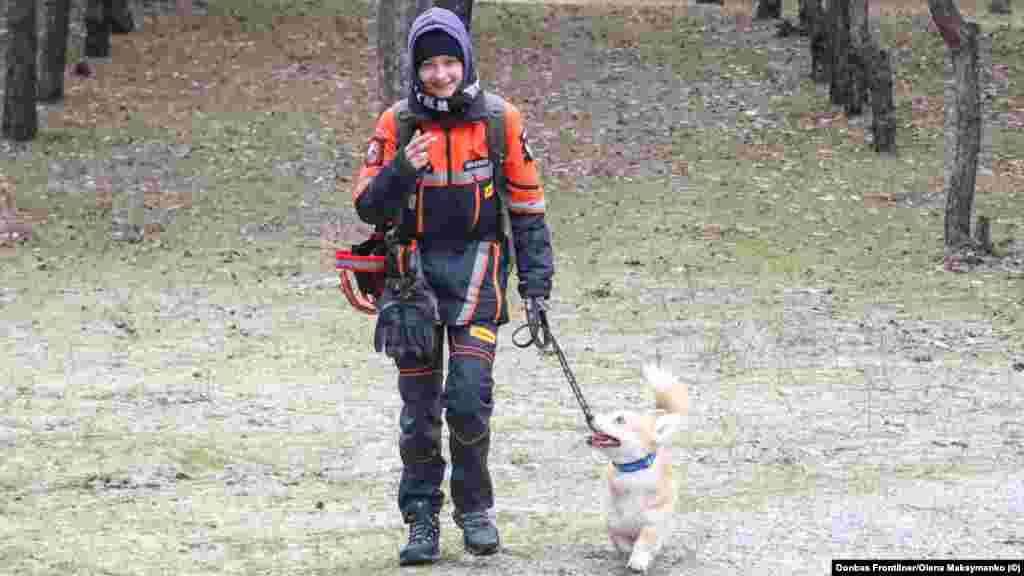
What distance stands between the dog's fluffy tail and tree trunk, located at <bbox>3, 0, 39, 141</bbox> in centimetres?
1650

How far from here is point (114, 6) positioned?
1147 inches

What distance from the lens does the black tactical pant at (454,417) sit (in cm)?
609

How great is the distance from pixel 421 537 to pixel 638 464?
35.7 inches

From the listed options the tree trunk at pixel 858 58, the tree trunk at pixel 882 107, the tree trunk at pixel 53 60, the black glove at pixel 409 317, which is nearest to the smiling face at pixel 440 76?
the black glove at pixel 409 317

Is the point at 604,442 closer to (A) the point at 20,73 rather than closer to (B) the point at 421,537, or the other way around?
(B) the point at 421,537

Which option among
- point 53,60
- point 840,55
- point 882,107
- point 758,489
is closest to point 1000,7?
point 840,55

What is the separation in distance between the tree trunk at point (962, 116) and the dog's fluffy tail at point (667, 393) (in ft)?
34.3

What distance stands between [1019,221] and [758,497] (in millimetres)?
11403

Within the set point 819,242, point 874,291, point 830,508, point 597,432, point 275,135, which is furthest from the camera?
point 275,135

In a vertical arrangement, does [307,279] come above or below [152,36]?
above

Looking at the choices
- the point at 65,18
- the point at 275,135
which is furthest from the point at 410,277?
the point at 65,18

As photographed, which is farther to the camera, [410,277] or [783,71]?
[783,71]

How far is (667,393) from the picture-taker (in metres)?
6.20

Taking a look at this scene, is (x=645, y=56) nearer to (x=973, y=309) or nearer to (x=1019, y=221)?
(x=1019, y=221)
